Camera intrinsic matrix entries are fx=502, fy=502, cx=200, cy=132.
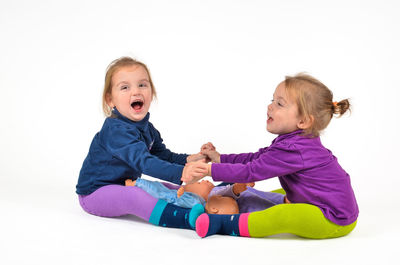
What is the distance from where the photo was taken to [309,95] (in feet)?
8.70

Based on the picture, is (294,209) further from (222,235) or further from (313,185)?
(222,235)

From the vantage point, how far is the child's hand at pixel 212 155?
3.02 meters

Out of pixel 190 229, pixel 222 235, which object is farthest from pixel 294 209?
pixel 190 229

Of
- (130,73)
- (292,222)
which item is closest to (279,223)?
(292,222)

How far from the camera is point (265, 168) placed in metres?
2.59

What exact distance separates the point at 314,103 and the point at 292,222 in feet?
2.09

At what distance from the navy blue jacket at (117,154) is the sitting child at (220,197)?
110 millimetres

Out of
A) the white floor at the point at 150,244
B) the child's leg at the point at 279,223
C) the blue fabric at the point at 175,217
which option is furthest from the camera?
the blue fabric at the point at 175,217

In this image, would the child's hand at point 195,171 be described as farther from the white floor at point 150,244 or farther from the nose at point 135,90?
the nose at point 135,90

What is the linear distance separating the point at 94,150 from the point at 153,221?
639mm

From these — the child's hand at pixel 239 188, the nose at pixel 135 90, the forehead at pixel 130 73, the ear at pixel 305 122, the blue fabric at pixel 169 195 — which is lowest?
the blue fabric at pixel 169 195

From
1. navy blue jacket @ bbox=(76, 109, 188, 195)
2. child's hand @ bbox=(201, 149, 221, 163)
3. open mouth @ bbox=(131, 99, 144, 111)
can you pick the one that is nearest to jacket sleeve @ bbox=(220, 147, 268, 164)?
child's hand @ bbox=(201, 149, 221, 163)

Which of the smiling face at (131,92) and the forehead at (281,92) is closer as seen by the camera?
the forehead at (281,92)

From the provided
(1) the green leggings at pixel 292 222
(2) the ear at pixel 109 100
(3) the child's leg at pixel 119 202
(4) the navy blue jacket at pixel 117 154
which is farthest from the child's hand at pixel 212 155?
(2) the ear at pixel 109 100
